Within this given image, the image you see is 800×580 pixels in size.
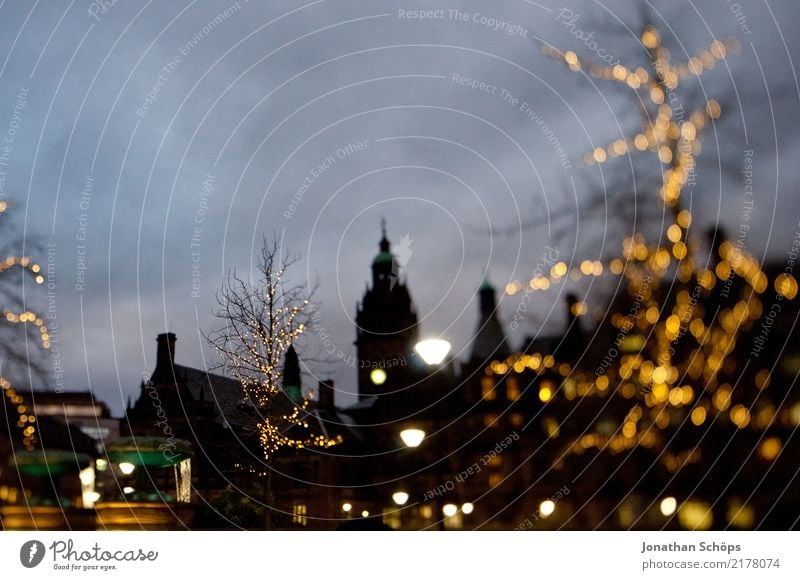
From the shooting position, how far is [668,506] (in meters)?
6.36

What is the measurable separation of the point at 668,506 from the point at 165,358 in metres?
4.85

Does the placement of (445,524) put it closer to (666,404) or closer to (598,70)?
(666,404)

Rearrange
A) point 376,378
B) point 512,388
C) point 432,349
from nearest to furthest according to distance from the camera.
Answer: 1. point 432,349
2. point 376,378
3. point 512,388

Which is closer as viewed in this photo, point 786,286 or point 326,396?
point 326,396

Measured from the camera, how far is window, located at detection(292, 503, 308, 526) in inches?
230

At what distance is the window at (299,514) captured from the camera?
5852 millimetres

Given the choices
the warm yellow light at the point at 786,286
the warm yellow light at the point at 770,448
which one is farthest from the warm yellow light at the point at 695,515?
the warm yellow light at the point at 786,286

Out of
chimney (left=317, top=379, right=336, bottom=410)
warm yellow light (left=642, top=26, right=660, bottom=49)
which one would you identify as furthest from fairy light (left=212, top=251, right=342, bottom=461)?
warm yellow light (left=642, top=26, right=660, bottom=49)

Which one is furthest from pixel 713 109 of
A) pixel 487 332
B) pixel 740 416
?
pixel 487 332

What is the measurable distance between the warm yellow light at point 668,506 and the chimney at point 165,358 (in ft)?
15.3

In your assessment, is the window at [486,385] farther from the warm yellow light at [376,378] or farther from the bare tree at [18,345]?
the bare tree at [18,345]

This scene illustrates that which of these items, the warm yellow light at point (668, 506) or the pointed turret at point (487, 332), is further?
the pointed turret at point (487, 332)

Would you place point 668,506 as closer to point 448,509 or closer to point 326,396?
point 448,509

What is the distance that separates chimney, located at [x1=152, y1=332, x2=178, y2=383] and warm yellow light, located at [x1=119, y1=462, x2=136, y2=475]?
745 millimetres
